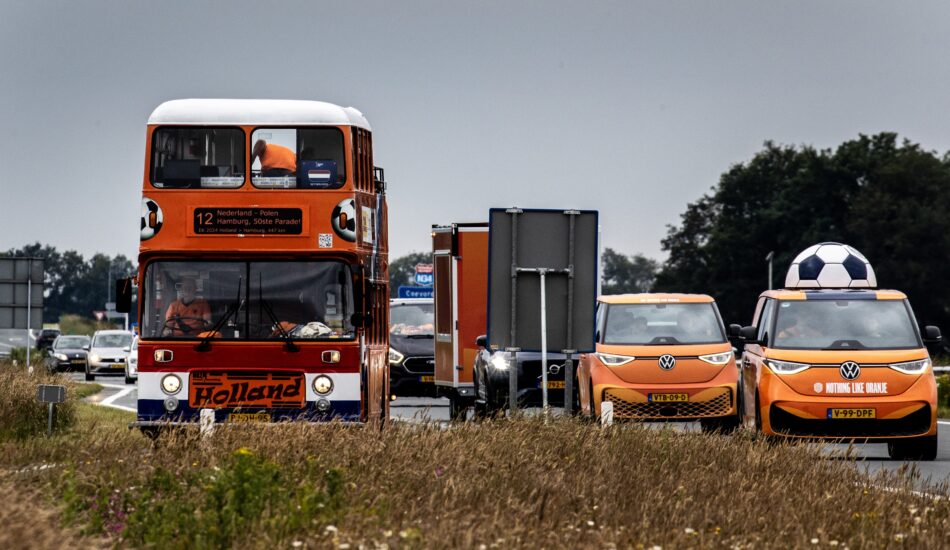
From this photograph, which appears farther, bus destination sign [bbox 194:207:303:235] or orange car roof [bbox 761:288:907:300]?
orange car roof [bbox 761:288:907:300]

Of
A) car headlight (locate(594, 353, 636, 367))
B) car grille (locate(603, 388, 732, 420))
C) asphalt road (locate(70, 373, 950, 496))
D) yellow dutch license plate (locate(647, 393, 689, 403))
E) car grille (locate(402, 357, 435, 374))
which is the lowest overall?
asphalt road (locate(70, 373, 950, 496))

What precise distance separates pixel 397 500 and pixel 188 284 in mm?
7831

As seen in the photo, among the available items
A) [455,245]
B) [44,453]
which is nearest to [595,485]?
[44,453]

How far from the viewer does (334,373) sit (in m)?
17.5

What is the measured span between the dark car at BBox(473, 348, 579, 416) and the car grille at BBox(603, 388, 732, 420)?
106 inches

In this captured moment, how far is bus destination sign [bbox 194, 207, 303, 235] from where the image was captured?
1745cm

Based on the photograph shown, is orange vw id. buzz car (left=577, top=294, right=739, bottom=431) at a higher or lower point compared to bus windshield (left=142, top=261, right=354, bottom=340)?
lower

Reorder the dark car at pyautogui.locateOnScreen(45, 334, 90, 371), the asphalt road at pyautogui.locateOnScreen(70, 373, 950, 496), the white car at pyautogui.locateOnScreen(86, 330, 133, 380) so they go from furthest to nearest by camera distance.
Result: 1. the dark car at pyautogui.locateOnScreen(45, 334, 90, 371)
2. the white car at pyautogui.locateOnScreen(86, 330, 133, 380)
3. the asphalt road at pyautogui.locateOnScreen(70, 373, 950, 496)

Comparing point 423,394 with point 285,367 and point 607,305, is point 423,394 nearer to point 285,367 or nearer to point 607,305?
point 607,305

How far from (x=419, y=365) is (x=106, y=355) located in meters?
29.4

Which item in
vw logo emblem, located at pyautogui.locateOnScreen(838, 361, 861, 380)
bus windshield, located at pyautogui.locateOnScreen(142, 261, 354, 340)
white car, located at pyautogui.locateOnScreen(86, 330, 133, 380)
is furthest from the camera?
white car, located at pyautogui.locateOnScreen(86, 330, 133, 380)

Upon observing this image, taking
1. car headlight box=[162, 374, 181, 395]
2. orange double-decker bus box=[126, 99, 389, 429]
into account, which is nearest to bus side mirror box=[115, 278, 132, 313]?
orange double-decker bus box=[126, 99, 389, 429]

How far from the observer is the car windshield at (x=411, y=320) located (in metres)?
32.7

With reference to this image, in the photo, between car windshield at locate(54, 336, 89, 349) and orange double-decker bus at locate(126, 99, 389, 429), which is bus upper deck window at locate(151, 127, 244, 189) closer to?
orange double-decker bus at locate(126, 99, 389, 429)
